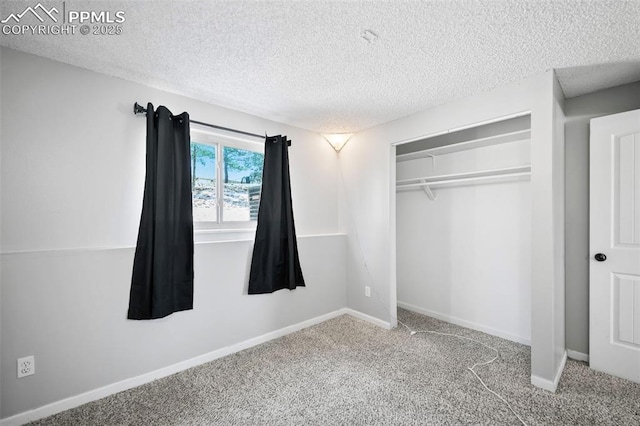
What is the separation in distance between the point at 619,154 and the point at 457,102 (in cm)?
126

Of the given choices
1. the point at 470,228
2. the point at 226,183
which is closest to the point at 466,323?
the point at 470,228

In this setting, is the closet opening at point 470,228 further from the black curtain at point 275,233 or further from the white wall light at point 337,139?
the black curtain at point 275,233

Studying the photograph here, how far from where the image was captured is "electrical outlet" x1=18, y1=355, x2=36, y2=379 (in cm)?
175

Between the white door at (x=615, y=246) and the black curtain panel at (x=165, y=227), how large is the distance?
331cm

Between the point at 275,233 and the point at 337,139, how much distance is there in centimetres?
153

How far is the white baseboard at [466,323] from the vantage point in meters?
2.80

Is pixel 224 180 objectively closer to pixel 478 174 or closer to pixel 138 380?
pixel 138 380

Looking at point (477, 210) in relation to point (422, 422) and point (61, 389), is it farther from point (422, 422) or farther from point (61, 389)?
point (61, 389)

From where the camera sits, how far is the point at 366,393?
2.03 metres

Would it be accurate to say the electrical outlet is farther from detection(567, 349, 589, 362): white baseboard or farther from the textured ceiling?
detection(567, 349, 589, 362): white baseboard

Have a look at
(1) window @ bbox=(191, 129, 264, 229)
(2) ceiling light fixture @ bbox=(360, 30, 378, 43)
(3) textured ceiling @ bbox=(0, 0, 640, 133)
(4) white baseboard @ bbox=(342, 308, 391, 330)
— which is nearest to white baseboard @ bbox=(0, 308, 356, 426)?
(4) white baseboard @ bbox=(342, 308, 391, 330)

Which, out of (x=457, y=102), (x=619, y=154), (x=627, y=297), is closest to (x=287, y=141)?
(x=457, y=102)

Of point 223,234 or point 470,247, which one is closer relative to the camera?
point 223,234

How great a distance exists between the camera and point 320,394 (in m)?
2.03
